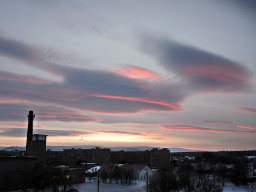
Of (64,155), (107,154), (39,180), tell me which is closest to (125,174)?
(39,180)

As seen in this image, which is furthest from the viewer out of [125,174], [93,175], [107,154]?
[107,154]

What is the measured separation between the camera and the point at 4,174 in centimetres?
5431

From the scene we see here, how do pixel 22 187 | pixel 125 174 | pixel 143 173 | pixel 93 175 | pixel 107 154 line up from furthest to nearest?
pixel 107 154 → pixel 93 175 → pixel 143 173 → pixel 125 174 → pixel 22 187

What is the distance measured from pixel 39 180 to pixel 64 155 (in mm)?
108944

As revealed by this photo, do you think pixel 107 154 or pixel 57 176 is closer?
pixel 57 176

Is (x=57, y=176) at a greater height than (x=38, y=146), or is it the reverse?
(x=38, y=146)

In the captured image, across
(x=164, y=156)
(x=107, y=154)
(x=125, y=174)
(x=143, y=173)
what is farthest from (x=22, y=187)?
(x=107, y=154)

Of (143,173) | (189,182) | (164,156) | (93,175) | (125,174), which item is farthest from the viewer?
(164,156)

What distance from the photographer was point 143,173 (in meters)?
82.4

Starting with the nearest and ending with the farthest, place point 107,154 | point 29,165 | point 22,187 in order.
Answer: point 22,187
point 29,165
point 107,154

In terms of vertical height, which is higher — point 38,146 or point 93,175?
point 38,146

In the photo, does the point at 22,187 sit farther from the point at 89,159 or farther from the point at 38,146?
the point at 89,159

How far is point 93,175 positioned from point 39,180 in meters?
36.3

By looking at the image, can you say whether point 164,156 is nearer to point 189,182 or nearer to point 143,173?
point 143,173
